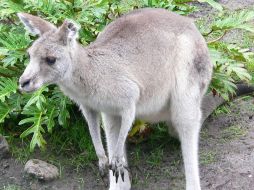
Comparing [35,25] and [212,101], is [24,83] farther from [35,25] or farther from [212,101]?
[212,101]

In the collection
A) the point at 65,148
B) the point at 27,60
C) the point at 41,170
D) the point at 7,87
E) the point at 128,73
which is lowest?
the point at 65,148

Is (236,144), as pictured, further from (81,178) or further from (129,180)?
(81,178)

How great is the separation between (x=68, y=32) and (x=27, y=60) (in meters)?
1.18

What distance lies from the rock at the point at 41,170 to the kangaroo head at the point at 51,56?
1.17 metres

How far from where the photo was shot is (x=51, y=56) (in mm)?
4188

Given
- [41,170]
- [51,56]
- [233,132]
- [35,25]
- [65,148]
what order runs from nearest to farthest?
[51,56], [35,25], [41,170], [65,148], [233,132]

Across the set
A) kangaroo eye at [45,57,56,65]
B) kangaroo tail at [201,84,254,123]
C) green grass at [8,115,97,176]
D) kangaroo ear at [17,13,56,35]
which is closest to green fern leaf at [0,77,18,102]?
green grass at [8,115,97,176]

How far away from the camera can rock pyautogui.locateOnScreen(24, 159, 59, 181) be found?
204 inches

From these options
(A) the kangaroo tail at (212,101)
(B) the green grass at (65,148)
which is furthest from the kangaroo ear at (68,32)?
(A) the kangaroo tail at (212,101)

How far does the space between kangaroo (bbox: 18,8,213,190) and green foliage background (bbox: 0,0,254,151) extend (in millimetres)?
562

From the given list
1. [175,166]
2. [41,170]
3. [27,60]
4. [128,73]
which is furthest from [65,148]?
[128,73]

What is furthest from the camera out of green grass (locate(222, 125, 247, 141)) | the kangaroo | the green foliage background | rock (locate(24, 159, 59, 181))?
green grass (locate(222, 125, 247, 141))

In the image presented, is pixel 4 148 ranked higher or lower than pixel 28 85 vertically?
lower

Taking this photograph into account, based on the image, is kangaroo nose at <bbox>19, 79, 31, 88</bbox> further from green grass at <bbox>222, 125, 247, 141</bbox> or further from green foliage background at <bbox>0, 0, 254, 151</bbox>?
green grass at <bbox>222, 125, 247, 141</bbox>
